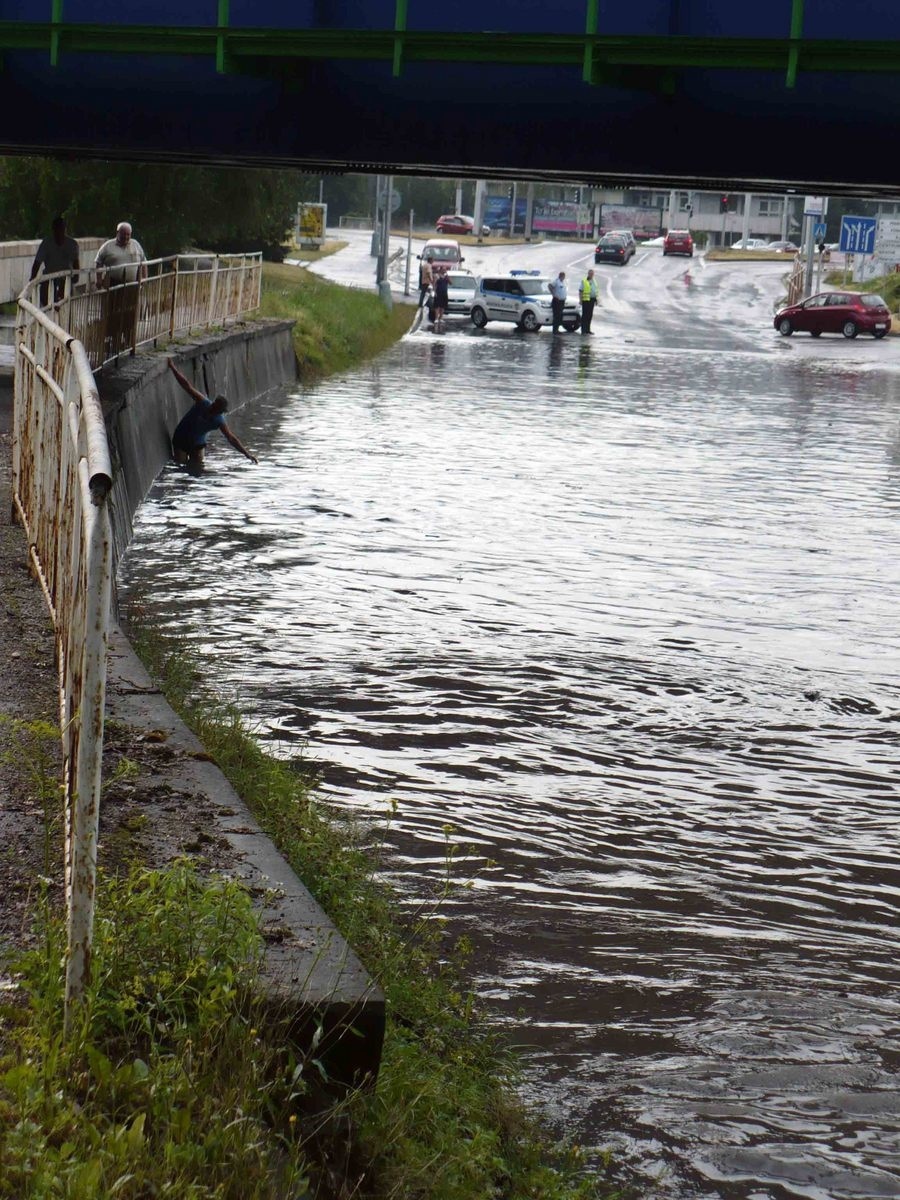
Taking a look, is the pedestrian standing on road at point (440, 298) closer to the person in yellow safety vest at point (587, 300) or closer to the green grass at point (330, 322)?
the green grass at point (330, 322)

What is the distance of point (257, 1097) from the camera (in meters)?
4.16

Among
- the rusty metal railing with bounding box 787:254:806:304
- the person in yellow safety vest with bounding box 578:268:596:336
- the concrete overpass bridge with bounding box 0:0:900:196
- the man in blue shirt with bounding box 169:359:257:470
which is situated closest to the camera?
the concrete overpass bridge with bounding box 0:0:900:196

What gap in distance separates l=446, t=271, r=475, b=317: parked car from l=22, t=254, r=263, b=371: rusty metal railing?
1058 inches

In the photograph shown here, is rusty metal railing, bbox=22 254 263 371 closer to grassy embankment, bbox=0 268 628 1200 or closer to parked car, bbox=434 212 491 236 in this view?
grassy embankment, bbox=0 268 628 1200

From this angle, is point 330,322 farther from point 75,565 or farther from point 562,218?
point 562,218

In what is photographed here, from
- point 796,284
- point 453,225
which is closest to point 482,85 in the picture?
point 796,284

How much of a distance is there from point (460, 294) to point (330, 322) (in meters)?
20.0

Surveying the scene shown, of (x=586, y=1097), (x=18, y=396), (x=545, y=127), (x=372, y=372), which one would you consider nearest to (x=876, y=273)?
(x=372, y=372)

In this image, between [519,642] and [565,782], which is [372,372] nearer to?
[519,642]

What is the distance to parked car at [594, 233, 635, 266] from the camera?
92.8m

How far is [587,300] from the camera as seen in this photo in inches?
2083

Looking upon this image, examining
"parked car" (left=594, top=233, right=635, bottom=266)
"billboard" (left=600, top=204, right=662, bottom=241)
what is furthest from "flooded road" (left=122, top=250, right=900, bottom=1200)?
"billboard" (left=600, top=204, right=662, bottom=241)

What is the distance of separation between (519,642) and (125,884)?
7.37 meters

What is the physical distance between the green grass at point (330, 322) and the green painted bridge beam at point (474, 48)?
1704 cm
